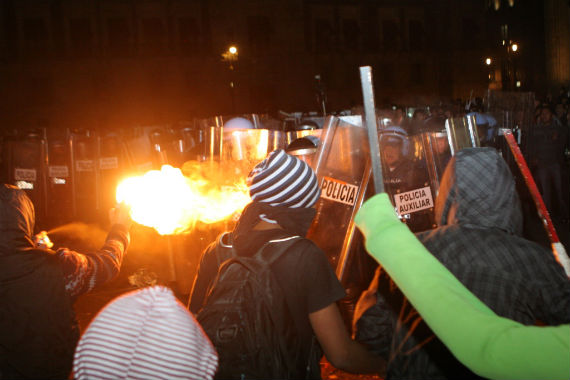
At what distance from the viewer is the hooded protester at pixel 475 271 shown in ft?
5.35

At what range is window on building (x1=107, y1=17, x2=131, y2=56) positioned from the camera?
113ft

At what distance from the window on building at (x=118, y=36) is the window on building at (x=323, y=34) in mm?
16163

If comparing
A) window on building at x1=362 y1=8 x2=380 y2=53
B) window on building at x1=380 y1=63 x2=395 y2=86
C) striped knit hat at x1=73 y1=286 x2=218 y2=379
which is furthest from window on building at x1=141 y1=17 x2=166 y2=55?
striped knit hat at x1=73 y1=286 x2=218 y2=379

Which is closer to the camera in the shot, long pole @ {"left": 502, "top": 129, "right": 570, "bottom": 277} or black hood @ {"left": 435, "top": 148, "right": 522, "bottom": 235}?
black hood @ {"left": 435, "top": 148, "right": 522, "bottom": 235}

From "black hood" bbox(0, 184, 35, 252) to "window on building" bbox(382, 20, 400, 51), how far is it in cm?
4196

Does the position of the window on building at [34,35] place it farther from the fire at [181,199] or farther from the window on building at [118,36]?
the fire at [181,199]

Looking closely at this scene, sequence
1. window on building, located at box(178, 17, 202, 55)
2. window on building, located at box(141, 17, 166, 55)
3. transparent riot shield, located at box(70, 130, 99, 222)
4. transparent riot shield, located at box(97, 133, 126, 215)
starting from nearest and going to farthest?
transparent riot shield, located at box(70, 130, 99, 222)
transparent riot shield, located at box(97, 133, 126, 215)
window on building, located at box(141, 17, 166, 55)
window on building, located at box(178, 17, 202, 55)

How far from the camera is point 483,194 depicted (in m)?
1.81

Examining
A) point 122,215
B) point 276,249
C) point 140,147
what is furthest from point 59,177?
point 276,249

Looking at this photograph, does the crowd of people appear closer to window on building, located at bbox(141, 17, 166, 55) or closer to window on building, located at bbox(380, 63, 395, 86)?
→ window on building, located at bbox(141, 17, 166, 55)

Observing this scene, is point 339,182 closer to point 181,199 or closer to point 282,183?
point 181,199

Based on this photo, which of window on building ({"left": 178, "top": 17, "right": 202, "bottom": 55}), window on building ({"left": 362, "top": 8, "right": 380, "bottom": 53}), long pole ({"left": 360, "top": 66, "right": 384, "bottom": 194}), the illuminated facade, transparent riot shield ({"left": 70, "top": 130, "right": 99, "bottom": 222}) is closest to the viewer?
long pole ({"left": 360, "top": 66, "right": 384, "bottom": 194})

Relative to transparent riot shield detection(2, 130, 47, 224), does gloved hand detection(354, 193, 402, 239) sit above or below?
below

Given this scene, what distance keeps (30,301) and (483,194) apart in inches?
90.5
